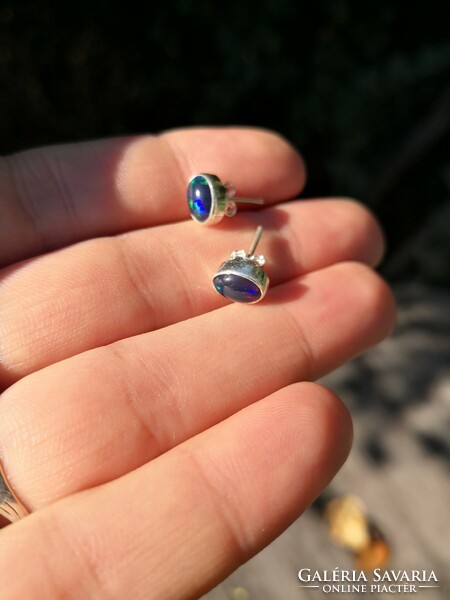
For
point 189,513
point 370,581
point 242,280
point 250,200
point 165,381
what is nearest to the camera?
point 189,513

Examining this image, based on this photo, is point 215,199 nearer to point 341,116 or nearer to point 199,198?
point 199,198

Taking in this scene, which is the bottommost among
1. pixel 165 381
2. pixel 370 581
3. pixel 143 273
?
pixel 370 581

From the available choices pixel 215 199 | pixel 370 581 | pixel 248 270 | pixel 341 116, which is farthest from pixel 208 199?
pixel 341 116

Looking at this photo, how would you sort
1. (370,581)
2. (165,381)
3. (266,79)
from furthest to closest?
1. (266,79)
2. (370,581)
3. (165,381)

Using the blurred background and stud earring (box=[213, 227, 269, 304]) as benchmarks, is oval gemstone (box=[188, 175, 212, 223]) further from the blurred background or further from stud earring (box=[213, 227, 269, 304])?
the blurred background

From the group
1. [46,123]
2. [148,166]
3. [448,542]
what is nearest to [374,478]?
[448,542]

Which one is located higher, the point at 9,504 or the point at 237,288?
the point at 237,288

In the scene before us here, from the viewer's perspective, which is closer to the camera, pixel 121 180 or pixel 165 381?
pixel 165 381
